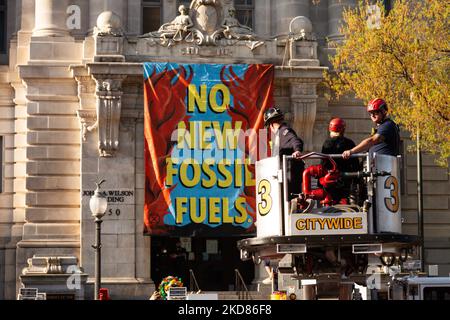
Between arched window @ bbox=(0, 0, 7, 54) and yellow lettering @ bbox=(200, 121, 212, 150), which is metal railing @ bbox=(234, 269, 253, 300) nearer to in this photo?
yellow lettering @ bbox=(200, 121, 212, 150)

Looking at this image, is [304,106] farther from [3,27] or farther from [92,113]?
[3,27]

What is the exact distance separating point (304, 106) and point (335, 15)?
4.78 meters

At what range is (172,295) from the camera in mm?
20719

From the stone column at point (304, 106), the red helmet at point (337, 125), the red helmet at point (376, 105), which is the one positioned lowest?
the red helmet at point (337, 125)

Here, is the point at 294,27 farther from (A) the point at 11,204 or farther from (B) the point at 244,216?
(A) the point at 11,204

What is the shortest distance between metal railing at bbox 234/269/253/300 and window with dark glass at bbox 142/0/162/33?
9581mm

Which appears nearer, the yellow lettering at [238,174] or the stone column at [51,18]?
the yellow lettering at [238,174]

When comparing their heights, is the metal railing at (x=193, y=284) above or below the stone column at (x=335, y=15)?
below

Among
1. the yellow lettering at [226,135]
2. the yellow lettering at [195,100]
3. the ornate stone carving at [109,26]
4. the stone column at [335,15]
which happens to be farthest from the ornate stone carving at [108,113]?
the stone column at [335,15]

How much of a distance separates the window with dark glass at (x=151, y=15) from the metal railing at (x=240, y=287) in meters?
9.58

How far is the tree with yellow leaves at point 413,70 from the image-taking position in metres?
29.0

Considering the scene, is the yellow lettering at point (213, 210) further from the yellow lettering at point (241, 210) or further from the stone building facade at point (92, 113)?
the stone building facade at point (92, 113)

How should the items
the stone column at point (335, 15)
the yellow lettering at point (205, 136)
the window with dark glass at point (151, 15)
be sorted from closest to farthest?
the yellow lettering at point (205, 136), the window with dark glass at point (151, 15), the stone column at point (335, 15)

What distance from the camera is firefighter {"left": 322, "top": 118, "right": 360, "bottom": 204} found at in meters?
10.8
